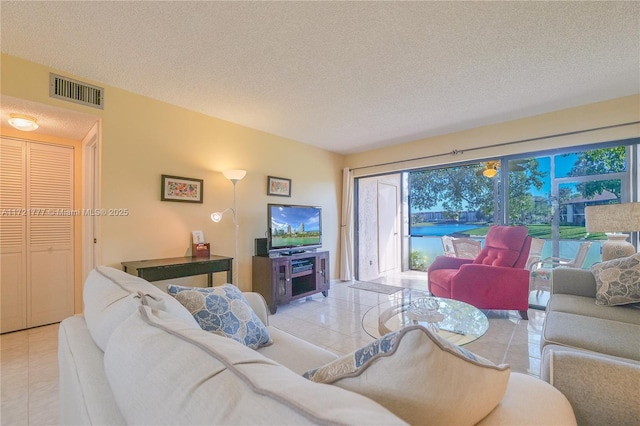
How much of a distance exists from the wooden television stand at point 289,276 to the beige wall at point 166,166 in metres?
0.32

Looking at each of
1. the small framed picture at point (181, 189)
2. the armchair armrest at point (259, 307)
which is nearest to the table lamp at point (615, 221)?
the armchair armrest at point (259, 307)

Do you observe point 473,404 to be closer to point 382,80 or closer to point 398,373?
point 398,373

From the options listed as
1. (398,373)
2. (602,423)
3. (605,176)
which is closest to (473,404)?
(398,373)

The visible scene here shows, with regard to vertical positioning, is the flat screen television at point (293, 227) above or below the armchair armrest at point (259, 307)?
above

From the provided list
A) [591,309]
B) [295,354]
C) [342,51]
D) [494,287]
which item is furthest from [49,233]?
[591,309]

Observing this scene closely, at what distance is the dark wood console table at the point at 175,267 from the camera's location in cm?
243

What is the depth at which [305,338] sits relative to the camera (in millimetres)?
2596

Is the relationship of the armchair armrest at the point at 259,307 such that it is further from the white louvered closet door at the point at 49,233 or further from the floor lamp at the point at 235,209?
the white louvered closet door at the point at 49,233

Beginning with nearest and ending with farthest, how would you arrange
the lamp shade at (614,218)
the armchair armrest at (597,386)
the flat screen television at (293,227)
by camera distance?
the armchair armrest at (597,386) < the lamp shade at (614,218) < the flat screen television at (293,227)

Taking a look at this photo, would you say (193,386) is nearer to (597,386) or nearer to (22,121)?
(597,386)

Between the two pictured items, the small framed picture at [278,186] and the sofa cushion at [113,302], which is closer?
the sofa cushion at [113,302]

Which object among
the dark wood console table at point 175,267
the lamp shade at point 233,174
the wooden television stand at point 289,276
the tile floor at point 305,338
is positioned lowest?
the tile floor at point 305,338

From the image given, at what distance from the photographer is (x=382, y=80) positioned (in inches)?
98.0

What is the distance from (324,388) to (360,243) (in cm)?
480
